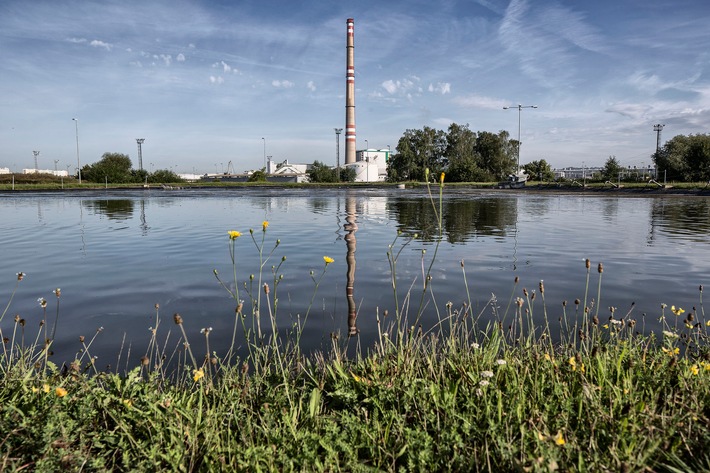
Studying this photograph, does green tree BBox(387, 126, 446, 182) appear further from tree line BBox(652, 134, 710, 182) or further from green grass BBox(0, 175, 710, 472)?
green grass BBox(0, 175, 710, 472)

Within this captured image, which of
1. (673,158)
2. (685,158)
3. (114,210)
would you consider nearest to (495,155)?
(673,158)

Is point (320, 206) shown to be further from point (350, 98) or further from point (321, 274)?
point (350, 98)

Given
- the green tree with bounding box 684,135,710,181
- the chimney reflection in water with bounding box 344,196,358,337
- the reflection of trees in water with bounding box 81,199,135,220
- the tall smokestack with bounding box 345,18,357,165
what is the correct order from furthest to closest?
the tall smokestack with bounding box 345,18,357,165 < the green tree with bounding box 684,135,710,181 < the reflection of trees in water with bounding box 81,199,135,220 < the chimney reflection in water with bounding box 344,196,358,337

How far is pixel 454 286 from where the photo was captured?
25.1 ft

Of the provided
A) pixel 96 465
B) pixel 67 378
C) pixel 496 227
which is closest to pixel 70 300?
pixel 67 378

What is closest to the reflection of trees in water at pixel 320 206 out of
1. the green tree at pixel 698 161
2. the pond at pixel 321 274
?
the pond at pixel 321 274

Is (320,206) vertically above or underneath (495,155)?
underneath

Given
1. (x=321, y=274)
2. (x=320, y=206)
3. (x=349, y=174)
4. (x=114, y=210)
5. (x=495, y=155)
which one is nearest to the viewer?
(x=321, y=274)

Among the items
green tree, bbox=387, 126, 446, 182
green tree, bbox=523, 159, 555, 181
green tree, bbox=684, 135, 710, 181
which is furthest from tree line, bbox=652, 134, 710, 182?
green tree, bbox=387, 126, 446, 182

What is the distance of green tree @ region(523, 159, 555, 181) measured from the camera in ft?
330

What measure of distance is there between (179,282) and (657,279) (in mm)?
7493

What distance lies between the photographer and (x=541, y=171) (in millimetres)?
101688

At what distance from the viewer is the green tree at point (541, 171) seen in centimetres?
10056

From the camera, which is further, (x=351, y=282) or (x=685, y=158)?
(x=685, y=158)
